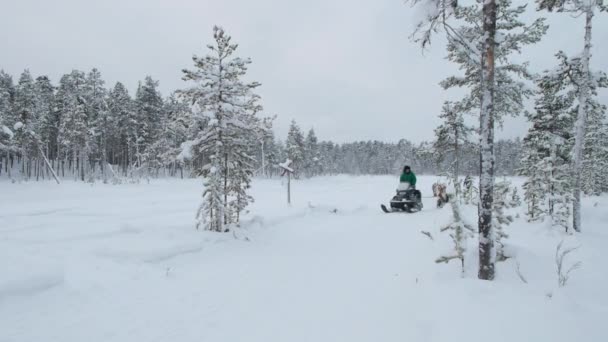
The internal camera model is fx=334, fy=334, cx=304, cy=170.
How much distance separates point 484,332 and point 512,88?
14924 millimetres

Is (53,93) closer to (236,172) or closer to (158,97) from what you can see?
(158,97)

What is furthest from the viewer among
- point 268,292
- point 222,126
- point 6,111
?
point 6,111

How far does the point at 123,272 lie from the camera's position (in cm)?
688

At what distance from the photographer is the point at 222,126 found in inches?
450

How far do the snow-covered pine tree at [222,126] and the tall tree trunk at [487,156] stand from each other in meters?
7.73

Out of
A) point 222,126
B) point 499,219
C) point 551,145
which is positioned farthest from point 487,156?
point 551,145

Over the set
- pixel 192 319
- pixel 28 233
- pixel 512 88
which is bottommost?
pixel 192 319

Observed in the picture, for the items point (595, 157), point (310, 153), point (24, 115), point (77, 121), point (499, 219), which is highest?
point (24, 115)

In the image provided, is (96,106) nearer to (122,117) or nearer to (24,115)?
(122,117)

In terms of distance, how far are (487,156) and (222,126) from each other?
26.9 ft

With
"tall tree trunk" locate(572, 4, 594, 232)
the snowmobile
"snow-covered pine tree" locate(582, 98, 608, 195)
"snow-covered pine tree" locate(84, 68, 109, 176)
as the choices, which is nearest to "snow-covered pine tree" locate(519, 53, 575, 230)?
"tall tree trunk" locate(572, 4, 594, 232)

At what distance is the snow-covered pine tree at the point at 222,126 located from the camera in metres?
11.3

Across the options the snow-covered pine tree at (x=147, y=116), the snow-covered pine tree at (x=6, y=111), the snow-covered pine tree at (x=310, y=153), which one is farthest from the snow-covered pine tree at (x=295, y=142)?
the snow-covered pine tree at (x=6, y=111)

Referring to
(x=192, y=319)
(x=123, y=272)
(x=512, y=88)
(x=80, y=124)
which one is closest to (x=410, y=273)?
(x=192, y=319)
